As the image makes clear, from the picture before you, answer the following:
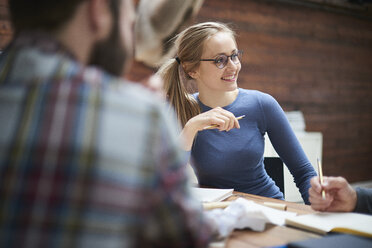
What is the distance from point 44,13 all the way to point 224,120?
1143mm

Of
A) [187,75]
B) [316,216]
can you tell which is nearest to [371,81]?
[187,75]

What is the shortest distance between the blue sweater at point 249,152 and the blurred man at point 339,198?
59cm

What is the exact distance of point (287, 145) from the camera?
187 centimetres

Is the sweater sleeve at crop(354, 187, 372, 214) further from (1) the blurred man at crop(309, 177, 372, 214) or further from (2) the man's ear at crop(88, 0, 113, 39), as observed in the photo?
(2) the man's ear at crop(88, 0, 113, 39)

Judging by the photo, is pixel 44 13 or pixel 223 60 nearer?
pixel 44 13

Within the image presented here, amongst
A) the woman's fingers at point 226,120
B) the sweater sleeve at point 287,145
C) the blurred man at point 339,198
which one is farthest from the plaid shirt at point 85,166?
the sweater sleeve at point 287,145

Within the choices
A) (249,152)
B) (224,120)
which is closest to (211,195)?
(224,120)

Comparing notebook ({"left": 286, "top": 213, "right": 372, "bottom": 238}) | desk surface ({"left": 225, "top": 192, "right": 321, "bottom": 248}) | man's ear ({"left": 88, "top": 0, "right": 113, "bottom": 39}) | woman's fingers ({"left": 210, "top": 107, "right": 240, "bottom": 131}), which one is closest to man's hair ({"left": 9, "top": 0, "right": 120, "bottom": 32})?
man's ear ({"left": 88, "top": 0, "right": 113, "bottom": 39})

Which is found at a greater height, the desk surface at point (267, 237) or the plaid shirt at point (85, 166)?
the plaid shirt at point (85, 166)

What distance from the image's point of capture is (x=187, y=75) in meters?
2.28

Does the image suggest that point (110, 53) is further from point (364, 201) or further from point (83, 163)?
point (364, 201)

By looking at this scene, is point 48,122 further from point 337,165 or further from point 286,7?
point 337,165

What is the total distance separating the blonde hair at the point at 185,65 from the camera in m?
2.07

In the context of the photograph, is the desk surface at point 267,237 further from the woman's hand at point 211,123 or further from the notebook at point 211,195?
the woman's hand at point 211,123
